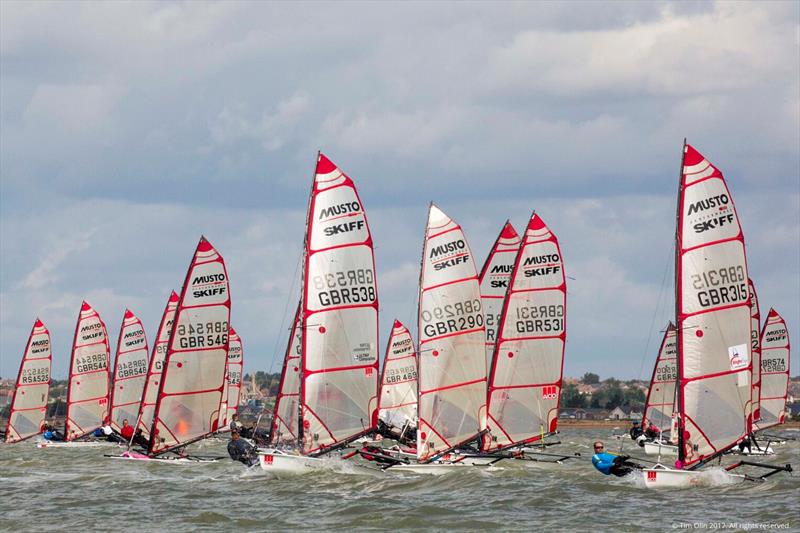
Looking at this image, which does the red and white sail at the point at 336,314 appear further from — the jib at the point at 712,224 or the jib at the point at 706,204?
the jib at the point at 712,224

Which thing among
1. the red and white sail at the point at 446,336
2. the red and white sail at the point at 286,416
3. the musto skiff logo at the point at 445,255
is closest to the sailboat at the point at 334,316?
the red and white sail at the point at 286,416

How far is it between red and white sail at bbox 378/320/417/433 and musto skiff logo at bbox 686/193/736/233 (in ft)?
85.6

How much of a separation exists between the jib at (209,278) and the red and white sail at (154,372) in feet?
4.25

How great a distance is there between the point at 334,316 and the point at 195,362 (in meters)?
10.4

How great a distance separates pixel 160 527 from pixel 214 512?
2.44m

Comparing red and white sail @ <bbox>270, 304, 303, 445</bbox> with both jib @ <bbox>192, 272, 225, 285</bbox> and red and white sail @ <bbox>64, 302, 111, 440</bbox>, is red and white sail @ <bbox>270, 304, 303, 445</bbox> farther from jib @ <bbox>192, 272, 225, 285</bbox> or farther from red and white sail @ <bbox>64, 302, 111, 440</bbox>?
red and white sail @ <bbox>64, 302, 111, 440</bbox>

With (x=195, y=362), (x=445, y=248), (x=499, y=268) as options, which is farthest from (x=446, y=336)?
(x=195, y=362)

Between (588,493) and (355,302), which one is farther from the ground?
(355,302)

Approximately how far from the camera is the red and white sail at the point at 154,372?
2079 inches

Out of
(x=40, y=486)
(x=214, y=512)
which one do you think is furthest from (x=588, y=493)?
(x=40, y=486)

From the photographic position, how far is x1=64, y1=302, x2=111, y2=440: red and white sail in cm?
7144

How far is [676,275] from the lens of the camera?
124ft

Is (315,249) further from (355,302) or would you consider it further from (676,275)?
(676,275)

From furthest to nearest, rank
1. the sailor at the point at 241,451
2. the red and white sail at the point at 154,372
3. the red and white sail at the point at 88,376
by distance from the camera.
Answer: the red and white sail at the point at 88,376, the red and white sail at the point at 154,372, the sailor at the point at 241,451
